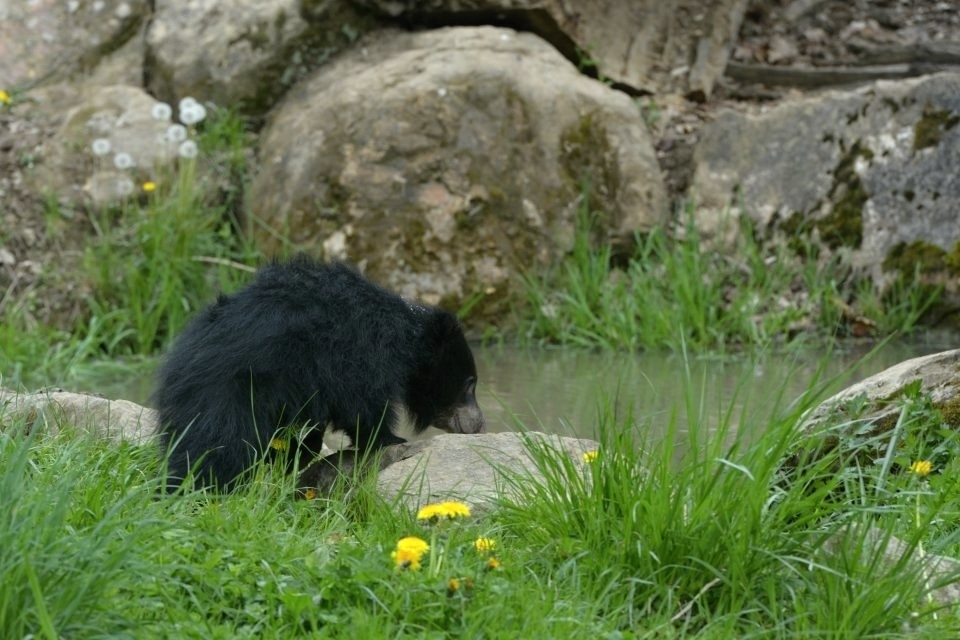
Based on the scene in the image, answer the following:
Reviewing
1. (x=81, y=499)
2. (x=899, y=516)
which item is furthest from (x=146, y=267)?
(x=899, y=516)

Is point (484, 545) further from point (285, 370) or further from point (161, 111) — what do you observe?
point (161, 111)

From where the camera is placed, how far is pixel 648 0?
986cm

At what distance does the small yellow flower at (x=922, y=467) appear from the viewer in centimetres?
370

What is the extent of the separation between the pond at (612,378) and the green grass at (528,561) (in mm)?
2200

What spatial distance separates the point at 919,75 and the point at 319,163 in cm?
439

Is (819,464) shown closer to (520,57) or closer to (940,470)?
(940,470)

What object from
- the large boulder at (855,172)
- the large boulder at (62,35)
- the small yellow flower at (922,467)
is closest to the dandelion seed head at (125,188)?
the large boulder at (62,35)

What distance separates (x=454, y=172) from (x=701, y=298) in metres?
1.80

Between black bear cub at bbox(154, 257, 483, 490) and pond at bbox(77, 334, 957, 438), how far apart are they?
4.15ft

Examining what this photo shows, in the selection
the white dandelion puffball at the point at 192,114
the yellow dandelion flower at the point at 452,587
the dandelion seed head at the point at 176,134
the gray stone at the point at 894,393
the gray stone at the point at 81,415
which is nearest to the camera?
the yellow dandelion flower at the point at 452,587

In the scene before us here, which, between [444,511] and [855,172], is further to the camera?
[855,172]

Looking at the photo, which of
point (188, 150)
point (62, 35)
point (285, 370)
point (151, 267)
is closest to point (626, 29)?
point (188, 150)

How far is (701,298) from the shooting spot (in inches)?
312

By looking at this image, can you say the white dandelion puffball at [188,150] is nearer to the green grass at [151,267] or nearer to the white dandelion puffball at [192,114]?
the green grass at [151,267]
